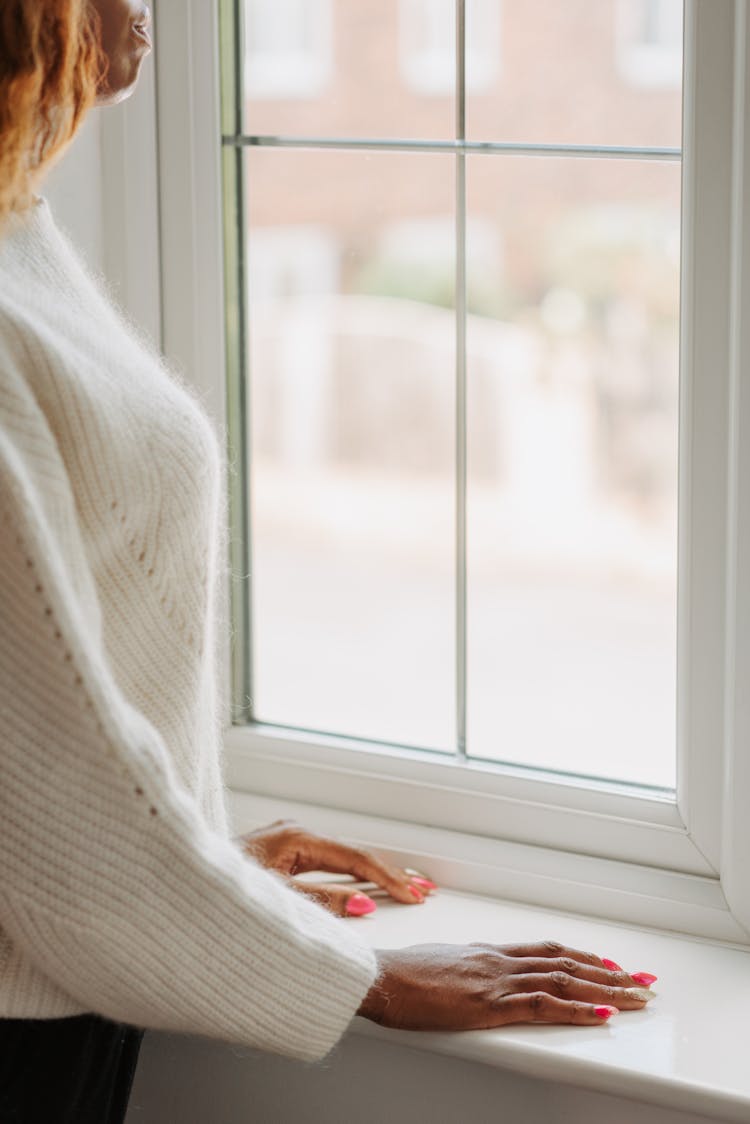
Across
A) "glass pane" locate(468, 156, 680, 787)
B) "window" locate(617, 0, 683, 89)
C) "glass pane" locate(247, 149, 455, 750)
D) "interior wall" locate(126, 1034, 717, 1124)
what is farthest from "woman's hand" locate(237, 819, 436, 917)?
"window" locate(617, 0, 683, 89)

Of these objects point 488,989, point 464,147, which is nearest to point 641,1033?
point 488,989

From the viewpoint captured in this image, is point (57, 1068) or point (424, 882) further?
point (424, 882)

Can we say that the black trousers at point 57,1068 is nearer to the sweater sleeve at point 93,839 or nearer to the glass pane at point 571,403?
the sweater sleeve at point 93,839

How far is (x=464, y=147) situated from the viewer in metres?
1.20

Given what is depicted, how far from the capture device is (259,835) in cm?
124

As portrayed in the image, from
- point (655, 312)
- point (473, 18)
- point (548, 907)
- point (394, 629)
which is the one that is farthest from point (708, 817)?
point (655, 312)

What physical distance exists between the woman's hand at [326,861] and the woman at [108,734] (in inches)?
8.3

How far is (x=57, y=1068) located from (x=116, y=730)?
0.29m

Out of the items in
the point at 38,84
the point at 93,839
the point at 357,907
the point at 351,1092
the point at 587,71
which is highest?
the point at 587,71

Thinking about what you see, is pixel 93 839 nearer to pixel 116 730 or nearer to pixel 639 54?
pixel 116 730

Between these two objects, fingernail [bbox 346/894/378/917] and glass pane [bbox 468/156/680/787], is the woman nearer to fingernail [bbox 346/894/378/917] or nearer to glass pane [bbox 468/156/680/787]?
fingernail [bbox 346/894/378/917]

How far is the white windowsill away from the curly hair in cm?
69

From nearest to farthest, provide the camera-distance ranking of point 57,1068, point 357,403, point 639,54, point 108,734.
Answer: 1. point 108,734
2. point 57,1068
3. point 639,54
4. point 357,403

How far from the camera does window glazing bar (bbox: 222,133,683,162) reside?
3.63 ft
